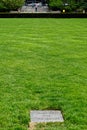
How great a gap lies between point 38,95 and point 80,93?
877 mm

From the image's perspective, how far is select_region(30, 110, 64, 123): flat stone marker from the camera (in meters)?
6.21

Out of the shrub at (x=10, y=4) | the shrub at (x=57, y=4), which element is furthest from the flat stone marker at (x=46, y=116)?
the shrub at (x=57, y=4)

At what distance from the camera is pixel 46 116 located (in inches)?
252

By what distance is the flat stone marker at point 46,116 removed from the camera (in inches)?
245

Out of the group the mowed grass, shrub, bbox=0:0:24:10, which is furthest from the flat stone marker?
shrub, bbox=0:0:24:10

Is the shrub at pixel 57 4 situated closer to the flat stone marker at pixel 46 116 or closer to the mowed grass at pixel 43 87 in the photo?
the mowed grass at pixel 43 87

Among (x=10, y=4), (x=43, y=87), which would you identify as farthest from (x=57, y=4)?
(x=43, y=87)

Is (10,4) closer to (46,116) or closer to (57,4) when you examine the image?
(57,4)

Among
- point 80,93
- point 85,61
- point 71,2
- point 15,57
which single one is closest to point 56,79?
point 80,93

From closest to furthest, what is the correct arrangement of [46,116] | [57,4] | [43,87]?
[46,116], [43,87], [57,4]

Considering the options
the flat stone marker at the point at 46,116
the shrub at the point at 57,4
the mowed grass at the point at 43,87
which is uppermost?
the flat stone marker at the point at 46,116

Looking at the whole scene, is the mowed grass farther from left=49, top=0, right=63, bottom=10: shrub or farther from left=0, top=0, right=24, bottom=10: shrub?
left=49, top=0, right=63, bottom=10: shrub

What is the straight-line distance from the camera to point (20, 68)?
10.8 meters

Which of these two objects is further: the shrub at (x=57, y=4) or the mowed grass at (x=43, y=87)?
the shrub at (x=57, y=4)
